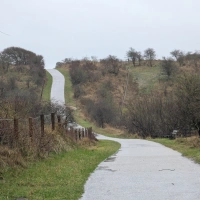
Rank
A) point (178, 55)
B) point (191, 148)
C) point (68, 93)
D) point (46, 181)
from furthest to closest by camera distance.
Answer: point (178, 55) < point (68, 93) < point (191, 148) < point (46, 181)

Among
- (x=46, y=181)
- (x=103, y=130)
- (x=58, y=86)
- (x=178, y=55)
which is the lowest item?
(x=103, y=130)

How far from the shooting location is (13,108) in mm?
17672

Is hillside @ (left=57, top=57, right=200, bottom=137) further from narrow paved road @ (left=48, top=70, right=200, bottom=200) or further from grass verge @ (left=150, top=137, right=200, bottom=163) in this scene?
narrow paved road @ (left=48, top=70, right=200, bottom=200)

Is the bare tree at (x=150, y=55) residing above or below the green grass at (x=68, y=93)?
above

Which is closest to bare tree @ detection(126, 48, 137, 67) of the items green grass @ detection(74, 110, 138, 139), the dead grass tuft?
green grass @ detection(74, 110, 138, 139)

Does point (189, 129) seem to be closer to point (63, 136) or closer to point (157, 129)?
point (157, 129)

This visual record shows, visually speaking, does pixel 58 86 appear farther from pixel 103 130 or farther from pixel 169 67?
pixel 103 130

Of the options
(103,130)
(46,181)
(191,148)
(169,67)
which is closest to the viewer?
(46,181)

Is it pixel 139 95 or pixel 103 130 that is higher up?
pixel 139 95

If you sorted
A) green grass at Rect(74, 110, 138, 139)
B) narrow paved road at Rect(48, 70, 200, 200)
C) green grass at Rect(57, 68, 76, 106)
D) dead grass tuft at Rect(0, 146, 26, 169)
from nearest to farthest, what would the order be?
narrow paved road at Rect(48, 70, 200, 200) < dead grass tuft at Rect(0, 146, 26, 169) < green grass at Rect(74, 110, 138, 139) < green grass at Rect(57, 68, 76, 106)

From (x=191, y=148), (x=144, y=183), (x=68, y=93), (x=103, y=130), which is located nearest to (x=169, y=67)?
(x=68, y=93)

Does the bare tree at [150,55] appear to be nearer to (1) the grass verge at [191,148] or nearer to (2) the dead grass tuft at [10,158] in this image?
(1) the grass verge at [191,148]

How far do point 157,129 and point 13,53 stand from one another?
5398 centimetres

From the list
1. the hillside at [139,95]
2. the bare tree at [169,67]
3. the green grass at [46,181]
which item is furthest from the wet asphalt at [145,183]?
the bare tree at [169,67]
